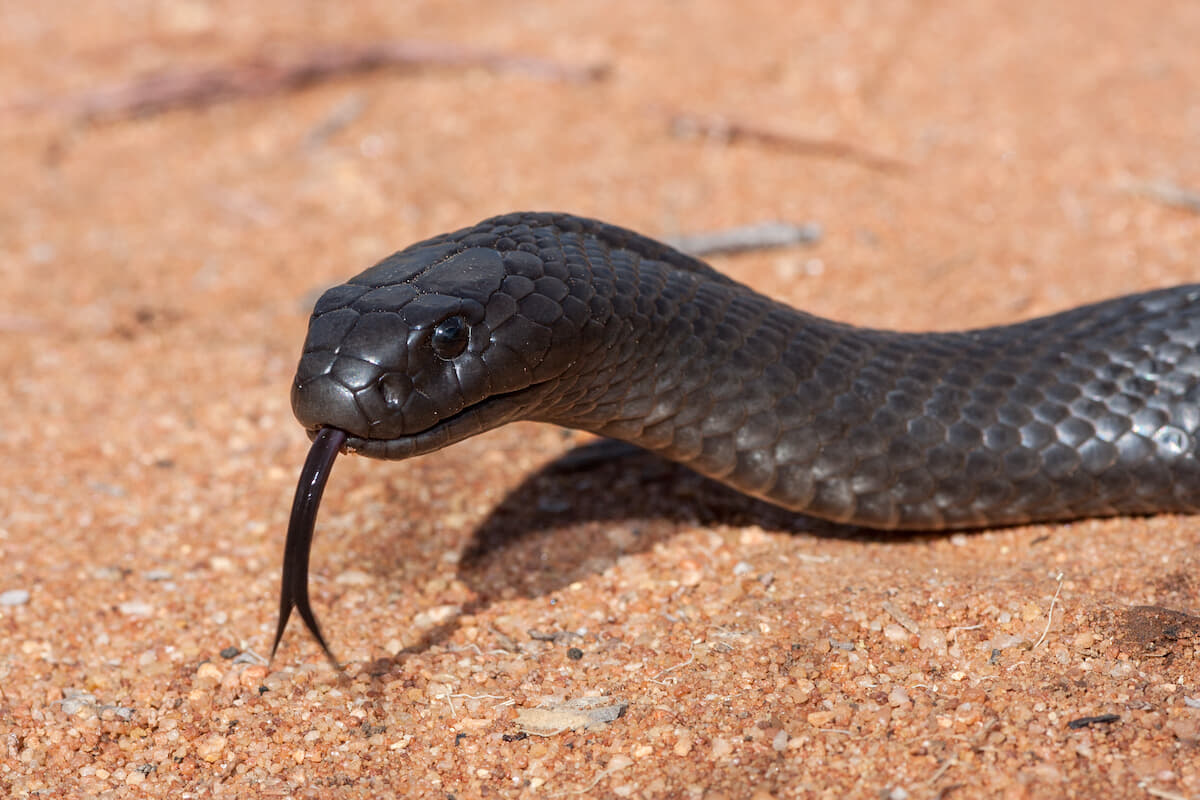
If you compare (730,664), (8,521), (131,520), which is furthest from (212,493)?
(730,664)

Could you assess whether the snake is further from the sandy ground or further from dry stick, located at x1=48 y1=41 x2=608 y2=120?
dry stick, located at x1=48 y1=41 x2=608 y2=120

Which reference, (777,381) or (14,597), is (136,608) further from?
(777,381)

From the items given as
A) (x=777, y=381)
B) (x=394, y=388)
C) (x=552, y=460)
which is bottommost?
(x=552, y=460)

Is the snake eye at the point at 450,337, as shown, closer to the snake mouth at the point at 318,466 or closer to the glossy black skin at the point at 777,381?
the glossy black skin at the point at 777,381

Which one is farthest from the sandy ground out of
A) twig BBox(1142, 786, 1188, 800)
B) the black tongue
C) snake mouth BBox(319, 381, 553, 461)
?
snake mouth BBox(319, 381, 553, 461)

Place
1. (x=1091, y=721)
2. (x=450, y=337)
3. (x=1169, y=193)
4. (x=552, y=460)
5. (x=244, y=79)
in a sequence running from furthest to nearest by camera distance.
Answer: (x=244, y=79)
(x=1169, y=193)
(x=552, y=460)
(x=450, y=337)
(x=1091, y=721)

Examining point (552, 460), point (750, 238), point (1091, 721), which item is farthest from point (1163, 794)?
point (750, 238)

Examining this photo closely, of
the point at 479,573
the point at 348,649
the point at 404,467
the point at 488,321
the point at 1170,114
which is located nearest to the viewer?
the point at 488,321

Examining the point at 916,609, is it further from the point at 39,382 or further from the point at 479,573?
the point at 39,382
